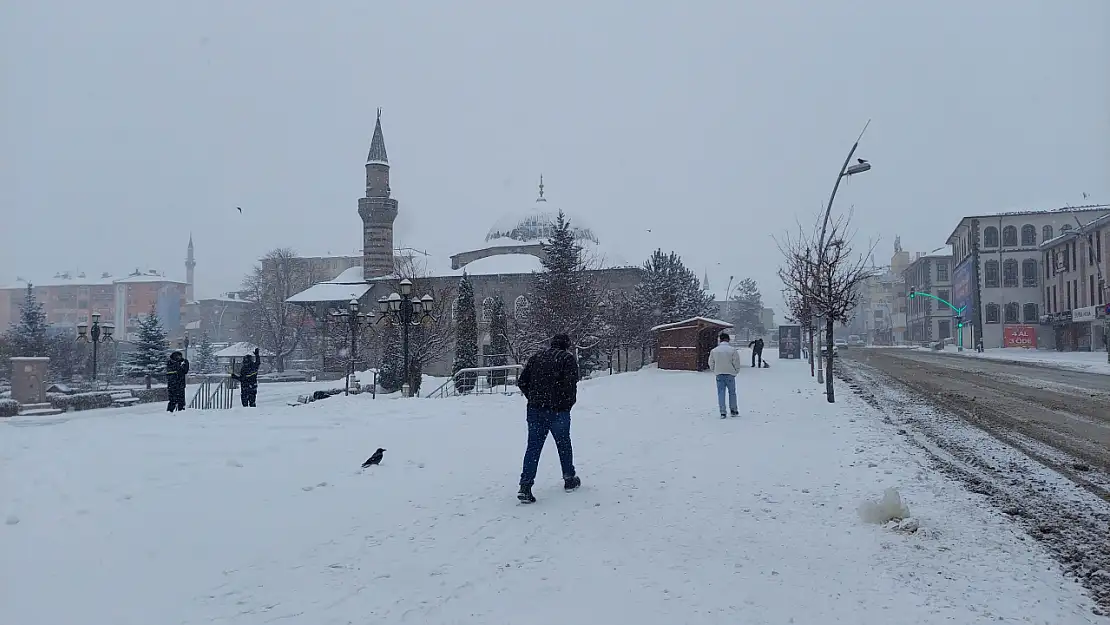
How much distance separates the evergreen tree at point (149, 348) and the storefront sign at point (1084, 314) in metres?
56.7

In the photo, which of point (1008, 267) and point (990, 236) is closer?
point (1008, 267)

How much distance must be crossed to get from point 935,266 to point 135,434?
86492mm

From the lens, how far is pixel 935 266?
268ft

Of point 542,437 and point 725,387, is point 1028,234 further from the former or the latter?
point 542,437

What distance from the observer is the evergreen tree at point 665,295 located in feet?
133

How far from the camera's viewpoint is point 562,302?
108 feet

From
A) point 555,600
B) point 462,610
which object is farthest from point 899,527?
point 462,610

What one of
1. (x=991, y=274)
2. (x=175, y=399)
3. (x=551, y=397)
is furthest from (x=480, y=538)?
(x=991, y=274)

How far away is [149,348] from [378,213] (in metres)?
21.0

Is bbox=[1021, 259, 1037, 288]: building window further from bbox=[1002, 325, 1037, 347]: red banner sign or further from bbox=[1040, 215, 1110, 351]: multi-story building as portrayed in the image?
bbox=[1002, 325, 1037, 347]: red banner sign

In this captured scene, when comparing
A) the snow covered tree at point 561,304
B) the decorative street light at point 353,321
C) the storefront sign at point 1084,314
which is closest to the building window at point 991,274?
the storefront sign at point 1084,314

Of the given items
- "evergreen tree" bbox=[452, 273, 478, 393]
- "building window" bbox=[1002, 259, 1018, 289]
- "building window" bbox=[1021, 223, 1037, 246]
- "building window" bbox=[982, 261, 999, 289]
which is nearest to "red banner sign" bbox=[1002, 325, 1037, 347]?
"building window" bbox=[982, 261, 999, 289]

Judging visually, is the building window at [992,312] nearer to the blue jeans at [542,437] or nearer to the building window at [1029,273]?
the building window at [1029,273]

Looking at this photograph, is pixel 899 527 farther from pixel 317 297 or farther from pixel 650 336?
pixel 317 297
